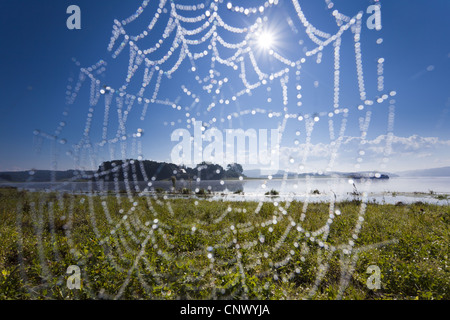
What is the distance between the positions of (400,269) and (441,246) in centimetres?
162

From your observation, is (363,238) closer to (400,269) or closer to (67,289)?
(400,269)

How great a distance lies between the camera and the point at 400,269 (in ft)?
12.1

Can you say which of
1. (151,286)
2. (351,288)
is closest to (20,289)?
(151,286)

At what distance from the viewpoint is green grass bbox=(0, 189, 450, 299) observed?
3199 mm

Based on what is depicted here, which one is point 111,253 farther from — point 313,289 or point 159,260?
point 313,289

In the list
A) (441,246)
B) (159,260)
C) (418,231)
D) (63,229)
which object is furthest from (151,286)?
(418,231)

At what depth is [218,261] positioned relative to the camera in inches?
170

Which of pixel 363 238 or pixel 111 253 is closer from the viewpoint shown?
pixel 111 253

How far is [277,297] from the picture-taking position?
2.96 metres

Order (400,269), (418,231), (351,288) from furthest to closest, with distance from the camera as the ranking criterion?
(418,231) → (400,269) → (351,288)

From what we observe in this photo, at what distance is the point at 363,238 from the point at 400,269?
1.77 metres

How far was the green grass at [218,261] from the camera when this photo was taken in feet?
10.5
